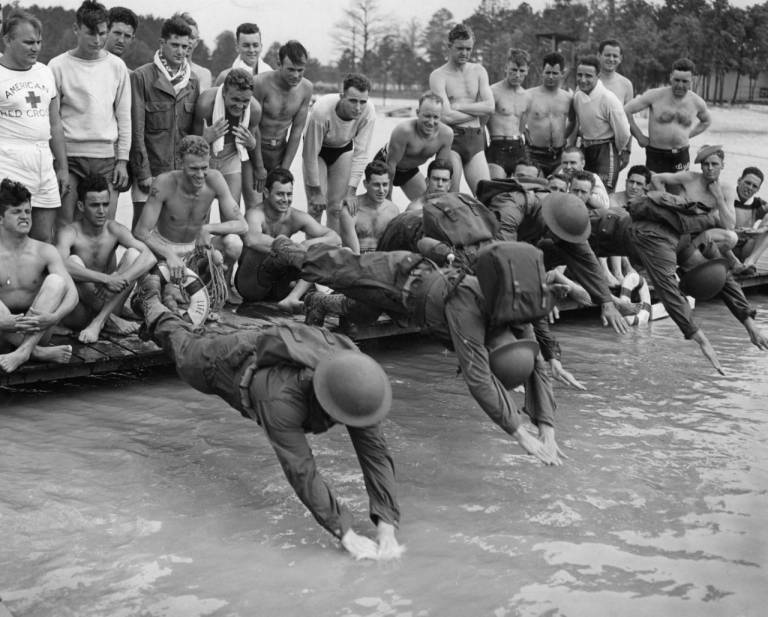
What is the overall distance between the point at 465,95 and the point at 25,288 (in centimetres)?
492

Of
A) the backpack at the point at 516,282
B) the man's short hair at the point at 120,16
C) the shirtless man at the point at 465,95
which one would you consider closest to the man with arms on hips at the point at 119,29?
the man's short hair at the point at 120,16

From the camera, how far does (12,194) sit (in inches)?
261

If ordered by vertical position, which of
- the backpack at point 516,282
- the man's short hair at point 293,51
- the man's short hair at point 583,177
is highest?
the man's short hair at point 293,51

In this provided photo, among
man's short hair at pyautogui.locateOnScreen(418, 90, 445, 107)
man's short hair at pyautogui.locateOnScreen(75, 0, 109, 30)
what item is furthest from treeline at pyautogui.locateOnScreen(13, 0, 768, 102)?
man's short hair at pyautogui.locateOnScreen(75, 0, 109, 30)

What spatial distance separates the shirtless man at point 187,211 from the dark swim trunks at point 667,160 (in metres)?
5.10

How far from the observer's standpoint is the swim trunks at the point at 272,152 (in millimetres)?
9016

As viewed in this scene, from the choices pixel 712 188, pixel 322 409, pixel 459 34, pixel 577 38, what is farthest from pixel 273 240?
pixel 577 38

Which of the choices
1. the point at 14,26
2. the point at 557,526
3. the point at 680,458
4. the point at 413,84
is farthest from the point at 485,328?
the point at 413,84

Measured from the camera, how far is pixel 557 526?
5.52 metres

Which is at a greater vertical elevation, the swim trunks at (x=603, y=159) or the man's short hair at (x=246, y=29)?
the man's short hair at (x=246, y=29)

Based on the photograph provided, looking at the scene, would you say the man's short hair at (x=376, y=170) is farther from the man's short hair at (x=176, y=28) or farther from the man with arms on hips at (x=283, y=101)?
the man's short hair at (x=176, y=28)

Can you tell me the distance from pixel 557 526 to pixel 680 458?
4.83ft

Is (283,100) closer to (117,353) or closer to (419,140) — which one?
(419,140)

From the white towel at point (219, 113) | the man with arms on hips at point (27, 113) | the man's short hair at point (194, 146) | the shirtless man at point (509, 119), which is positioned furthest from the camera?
the shirtless man at point (509, 119)
